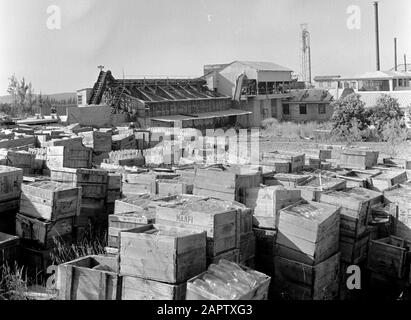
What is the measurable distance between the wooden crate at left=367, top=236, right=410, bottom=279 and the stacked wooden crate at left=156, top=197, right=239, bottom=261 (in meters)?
2.46

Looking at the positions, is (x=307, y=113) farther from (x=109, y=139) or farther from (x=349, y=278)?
(x=349, y=278)

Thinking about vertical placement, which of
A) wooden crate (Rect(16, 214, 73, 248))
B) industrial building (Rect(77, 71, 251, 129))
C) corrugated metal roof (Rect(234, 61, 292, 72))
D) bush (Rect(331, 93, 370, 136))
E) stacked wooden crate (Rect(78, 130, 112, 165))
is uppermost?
corrugated metal roof (Rect(234, 61, 292, 72))

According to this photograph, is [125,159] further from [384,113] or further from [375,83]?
[375,83]

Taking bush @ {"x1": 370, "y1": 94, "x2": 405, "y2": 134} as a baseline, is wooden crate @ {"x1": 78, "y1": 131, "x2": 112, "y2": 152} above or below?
below

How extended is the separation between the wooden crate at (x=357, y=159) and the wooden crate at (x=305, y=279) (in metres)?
4.71

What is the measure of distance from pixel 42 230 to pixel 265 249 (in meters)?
3.18

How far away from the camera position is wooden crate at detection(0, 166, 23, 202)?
7.46 m

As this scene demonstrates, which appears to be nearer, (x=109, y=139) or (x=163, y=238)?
(x=163, y=238)

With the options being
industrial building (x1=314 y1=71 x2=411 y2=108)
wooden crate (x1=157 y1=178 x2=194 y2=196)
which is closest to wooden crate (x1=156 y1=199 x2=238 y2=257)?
wooden crate (x1=157 y1=178 x2=194 y2=196)

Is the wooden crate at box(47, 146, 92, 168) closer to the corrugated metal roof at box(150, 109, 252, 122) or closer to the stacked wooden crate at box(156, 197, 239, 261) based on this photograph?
the stacked wooden crate at box(156, 197, 239, 261)

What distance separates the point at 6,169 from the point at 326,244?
5.19 m
